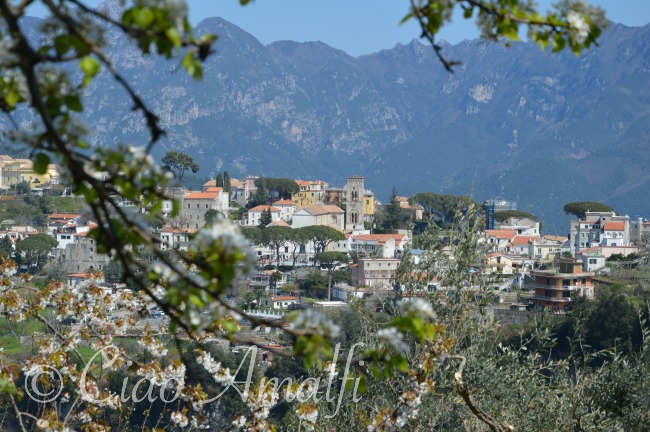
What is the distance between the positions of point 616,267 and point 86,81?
39156mm

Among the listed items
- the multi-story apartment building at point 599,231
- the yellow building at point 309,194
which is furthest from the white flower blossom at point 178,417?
the yellow building at point 309,194

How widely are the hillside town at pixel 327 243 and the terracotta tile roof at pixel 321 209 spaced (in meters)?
0.08

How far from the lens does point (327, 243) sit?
48.9 m

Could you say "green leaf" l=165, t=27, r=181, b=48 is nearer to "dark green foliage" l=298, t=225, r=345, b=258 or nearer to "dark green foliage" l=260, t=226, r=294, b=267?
"dark green foliage" l=260, t=226, r=294, b=267

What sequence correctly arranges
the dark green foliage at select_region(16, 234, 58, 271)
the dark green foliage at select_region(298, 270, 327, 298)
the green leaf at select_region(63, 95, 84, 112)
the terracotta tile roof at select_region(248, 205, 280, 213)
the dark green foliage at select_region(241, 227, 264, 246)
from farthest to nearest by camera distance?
1. the terracotta tile roof at select_region(248, 205, 280, 213)
2. the dark green foliage at select_region(241, 227, 264, 246)
3. the dark green foliage at select_region(16, 234, 58, 271)
4. the dark green foliage at select_region(298, 270, 327, 298)
5. the green leaf at select_region(63, 95, 84, 112)

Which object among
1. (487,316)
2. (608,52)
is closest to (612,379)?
(487,316)

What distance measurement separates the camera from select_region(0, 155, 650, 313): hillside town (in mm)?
36000

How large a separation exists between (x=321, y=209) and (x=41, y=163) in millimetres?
52373

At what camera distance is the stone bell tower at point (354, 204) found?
56.0m

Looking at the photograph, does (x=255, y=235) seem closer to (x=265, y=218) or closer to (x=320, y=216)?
(x=265, y=218)

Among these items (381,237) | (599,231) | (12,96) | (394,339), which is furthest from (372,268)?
(12,96)

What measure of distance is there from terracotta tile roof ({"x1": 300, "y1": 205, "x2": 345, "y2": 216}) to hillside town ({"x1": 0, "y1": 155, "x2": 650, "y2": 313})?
0.08m

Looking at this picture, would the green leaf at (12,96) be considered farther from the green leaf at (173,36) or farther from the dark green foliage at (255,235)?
the dark green foliage at (255,235)

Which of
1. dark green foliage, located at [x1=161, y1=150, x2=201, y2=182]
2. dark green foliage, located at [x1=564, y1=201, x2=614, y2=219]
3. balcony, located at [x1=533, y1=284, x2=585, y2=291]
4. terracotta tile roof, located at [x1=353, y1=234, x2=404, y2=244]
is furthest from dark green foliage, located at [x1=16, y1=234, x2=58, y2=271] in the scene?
dark green foliage, located at [x1=564, y1=201, x2=614, y2=219]
